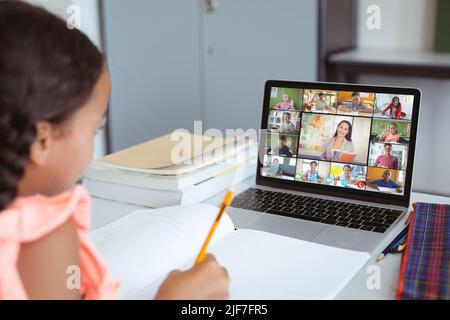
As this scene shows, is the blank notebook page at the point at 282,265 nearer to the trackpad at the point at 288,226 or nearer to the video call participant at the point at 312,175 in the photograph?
the trackpad at the point at 288,226

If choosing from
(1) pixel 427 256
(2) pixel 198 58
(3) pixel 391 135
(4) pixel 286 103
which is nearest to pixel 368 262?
(1) pixel 427 256

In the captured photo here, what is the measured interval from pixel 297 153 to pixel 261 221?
0.70ft

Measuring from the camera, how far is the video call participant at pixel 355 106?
47.6 inches

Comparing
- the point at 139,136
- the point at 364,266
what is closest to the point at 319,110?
the point at 364,266

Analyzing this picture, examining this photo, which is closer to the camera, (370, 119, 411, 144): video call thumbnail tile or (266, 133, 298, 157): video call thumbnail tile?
(370, 119, 411, 144): video call thumbnail tile

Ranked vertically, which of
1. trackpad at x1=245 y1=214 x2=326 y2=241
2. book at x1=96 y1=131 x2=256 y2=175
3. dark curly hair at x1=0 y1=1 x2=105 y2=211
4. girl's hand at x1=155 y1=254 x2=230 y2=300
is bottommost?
trackpad at x1=245 y1=214 x2=326 y2=241

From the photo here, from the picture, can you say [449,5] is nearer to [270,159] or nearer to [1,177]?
[270,159]

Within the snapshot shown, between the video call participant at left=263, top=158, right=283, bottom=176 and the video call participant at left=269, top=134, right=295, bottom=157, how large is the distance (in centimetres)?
2

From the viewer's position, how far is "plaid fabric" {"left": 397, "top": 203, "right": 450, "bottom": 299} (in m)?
0.82

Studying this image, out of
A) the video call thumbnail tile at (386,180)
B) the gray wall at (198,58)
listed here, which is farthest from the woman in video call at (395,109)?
the gray wall at (198,58)

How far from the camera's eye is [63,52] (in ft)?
2.03

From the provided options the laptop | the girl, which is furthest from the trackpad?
the girl

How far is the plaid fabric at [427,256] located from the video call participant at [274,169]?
0.30m

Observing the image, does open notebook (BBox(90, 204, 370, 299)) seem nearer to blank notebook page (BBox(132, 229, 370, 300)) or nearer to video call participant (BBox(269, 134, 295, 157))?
blank notebook page (BBox(132, 229, 370, 300))
